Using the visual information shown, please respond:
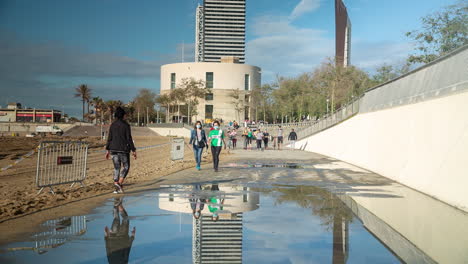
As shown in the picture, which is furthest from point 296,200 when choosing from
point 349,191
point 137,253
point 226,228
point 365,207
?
point 137,253

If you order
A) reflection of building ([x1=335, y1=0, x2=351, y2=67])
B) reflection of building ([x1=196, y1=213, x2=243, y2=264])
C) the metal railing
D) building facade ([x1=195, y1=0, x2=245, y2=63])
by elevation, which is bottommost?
reflection of building ([x1=196, y1=213, x2=243, y2=264])

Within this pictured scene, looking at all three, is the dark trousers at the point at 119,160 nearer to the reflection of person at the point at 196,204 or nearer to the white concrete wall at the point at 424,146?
the reflection of person at the point at 196,204

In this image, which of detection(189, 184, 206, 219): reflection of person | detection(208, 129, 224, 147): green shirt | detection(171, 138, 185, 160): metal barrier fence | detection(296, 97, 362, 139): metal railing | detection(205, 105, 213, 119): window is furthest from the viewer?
detection(205, 105, 213, 119): window

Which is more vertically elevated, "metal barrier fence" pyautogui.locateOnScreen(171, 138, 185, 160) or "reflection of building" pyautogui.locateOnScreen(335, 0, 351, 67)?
"reflection of building" pyautogui.locateOnScreen(335, 0, 351, 67)

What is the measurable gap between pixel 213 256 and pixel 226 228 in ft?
4.49

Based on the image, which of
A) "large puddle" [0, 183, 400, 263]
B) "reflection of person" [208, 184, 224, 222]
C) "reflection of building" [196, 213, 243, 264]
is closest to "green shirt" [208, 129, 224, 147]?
"reflection of person" [208, 184, 224, 222]

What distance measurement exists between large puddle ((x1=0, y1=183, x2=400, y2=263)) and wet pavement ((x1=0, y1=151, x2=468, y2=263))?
0.4 inches

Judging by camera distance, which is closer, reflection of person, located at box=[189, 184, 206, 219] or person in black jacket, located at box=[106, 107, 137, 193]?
reflection of person, located at box=[189, 184, 206, 219]

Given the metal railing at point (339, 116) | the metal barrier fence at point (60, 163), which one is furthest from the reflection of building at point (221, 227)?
the metal railing at point (339, 116)

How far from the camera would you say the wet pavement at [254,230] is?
475 cm

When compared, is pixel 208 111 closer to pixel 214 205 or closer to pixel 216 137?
pixel 216 137

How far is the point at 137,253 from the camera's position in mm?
4750

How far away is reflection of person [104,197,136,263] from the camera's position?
4.63m

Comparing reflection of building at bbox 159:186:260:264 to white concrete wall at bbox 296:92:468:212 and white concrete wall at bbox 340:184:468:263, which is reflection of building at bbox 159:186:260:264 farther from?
white concrete wall at bbox 296:92:468:212
